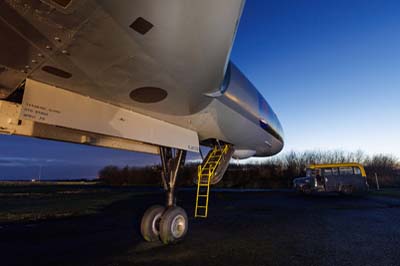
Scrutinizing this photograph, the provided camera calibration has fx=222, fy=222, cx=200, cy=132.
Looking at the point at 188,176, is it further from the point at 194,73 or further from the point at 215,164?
the point at 194,73

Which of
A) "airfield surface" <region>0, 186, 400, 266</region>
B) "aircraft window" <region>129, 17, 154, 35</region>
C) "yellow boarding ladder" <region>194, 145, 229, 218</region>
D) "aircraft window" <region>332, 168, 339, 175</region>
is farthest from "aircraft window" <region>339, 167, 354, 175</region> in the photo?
"aircraft window" <region>129, 17, 154, 35</region>

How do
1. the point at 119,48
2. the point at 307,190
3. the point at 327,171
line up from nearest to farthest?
the point at 119,48 < the point at 327,171 < the point at 307,190

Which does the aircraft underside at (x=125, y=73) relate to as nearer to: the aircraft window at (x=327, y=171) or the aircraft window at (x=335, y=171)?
the aircraft window at (x=327, y=171)

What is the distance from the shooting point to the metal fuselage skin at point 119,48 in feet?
5.44

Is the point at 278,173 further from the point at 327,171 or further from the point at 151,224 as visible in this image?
the point at 151,224

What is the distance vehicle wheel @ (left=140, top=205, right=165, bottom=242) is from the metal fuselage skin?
247 cm

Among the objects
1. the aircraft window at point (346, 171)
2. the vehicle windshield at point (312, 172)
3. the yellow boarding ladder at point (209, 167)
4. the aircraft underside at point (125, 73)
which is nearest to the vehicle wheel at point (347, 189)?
the aircraft window at point (346, 171)

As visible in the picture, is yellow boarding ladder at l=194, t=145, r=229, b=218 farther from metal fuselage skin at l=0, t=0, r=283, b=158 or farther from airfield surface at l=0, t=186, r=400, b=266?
metal fuselage skin at l=0, t=0, r=283, b=158

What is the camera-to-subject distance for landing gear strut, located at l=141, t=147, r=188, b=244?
4.48m

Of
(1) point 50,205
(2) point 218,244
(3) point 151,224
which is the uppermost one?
(3) point 151,224

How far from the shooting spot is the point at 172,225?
4504 millimetres

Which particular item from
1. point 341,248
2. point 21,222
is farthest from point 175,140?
point 21,222

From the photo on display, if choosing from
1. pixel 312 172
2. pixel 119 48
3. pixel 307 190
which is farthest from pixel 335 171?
pixel 119 48

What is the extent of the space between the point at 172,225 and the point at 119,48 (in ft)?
11.9
